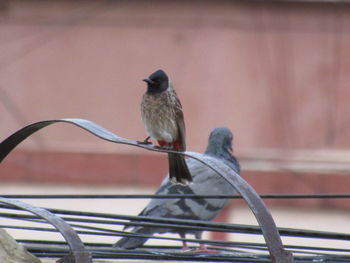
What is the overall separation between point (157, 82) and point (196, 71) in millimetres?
5037

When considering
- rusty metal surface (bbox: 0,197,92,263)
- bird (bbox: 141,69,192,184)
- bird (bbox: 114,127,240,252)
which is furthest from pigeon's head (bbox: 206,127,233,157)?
rusty metal surface (bbox: 0,197,92,263)

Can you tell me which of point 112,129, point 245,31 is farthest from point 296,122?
point 112,129

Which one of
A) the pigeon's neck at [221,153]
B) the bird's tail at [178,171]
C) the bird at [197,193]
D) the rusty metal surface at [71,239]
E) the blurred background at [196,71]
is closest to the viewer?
the rusty metal surface at [71,239]

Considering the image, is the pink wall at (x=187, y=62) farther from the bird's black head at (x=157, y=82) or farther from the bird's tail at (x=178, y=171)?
the bird's tail at (x=178, y=171)

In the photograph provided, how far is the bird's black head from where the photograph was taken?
557 cm

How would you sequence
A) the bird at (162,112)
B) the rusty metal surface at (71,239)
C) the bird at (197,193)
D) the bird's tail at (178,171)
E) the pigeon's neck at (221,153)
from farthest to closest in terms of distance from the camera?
the pigeon's neck at (221,153)
the bird at (197,193)
the bird at (162,112)
the bird's tail at (178,171)
the rusty metal surface at (71,239)

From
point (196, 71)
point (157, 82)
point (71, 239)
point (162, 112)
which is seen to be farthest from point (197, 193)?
point (71, 239)

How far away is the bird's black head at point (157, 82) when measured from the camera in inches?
219

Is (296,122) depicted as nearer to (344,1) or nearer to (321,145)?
(321,145)

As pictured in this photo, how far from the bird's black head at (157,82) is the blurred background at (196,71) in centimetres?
484

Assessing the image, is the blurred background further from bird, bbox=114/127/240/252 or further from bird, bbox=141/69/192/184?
bird, bbox=141/69/192/184

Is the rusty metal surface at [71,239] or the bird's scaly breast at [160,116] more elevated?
the bird's scaly breast at [160,116]

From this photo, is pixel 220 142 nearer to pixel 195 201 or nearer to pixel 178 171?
pixel 195 201

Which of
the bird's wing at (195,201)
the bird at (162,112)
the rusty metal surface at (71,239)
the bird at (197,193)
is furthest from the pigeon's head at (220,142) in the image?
the rusty metal surface at (71,239)
